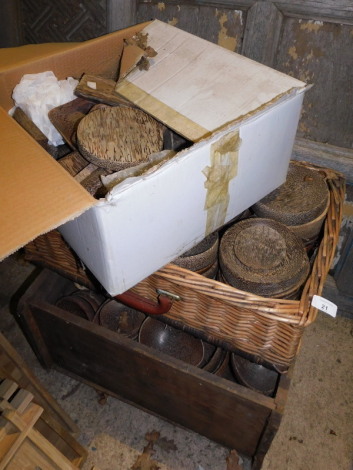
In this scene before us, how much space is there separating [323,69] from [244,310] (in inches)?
37.1

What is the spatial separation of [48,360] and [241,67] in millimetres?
1381

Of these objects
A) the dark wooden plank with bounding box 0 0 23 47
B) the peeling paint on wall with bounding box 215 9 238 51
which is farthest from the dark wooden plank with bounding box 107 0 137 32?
the dark wooden plank with bounding box 0 0 23 47

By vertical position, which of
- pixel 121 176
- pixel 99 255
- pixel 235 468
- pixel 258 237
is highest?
pixel 121 176

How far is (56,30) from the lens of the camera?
5.69 ft

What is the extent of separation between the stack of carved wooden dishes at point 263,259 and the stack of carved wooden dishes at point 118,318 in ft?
1.96

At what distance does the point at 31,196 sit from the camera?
76cm

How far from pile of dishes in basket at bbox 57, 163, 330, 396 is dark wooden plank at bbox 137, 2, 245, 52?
549 millimetres

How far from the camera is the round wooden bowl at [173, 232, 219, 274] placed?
117 cm

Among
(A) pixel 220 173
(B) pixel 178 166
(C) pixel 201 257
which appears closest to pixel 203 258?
Result: (C) pixel 201 257

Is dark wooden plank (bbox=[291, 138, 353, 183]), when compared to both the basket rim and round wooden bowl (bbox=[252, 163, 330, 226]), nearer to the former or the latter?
round wooden bowl (bbox=[252, 163, 330, 226])

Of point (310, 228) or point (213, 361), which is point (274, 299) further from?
point (213, 361)

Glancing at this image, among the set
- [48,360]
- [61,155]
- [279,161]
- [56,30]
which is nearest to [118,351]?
[48,360]

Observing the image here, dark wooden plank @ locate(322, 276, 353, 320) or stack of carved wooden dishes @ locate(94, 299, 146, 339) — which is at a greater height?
stack of carved wooden dishes @ locate(94, 299, 146, 339)

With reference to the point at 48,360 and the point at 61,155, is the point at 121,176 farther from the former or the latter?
the point at 48,360
